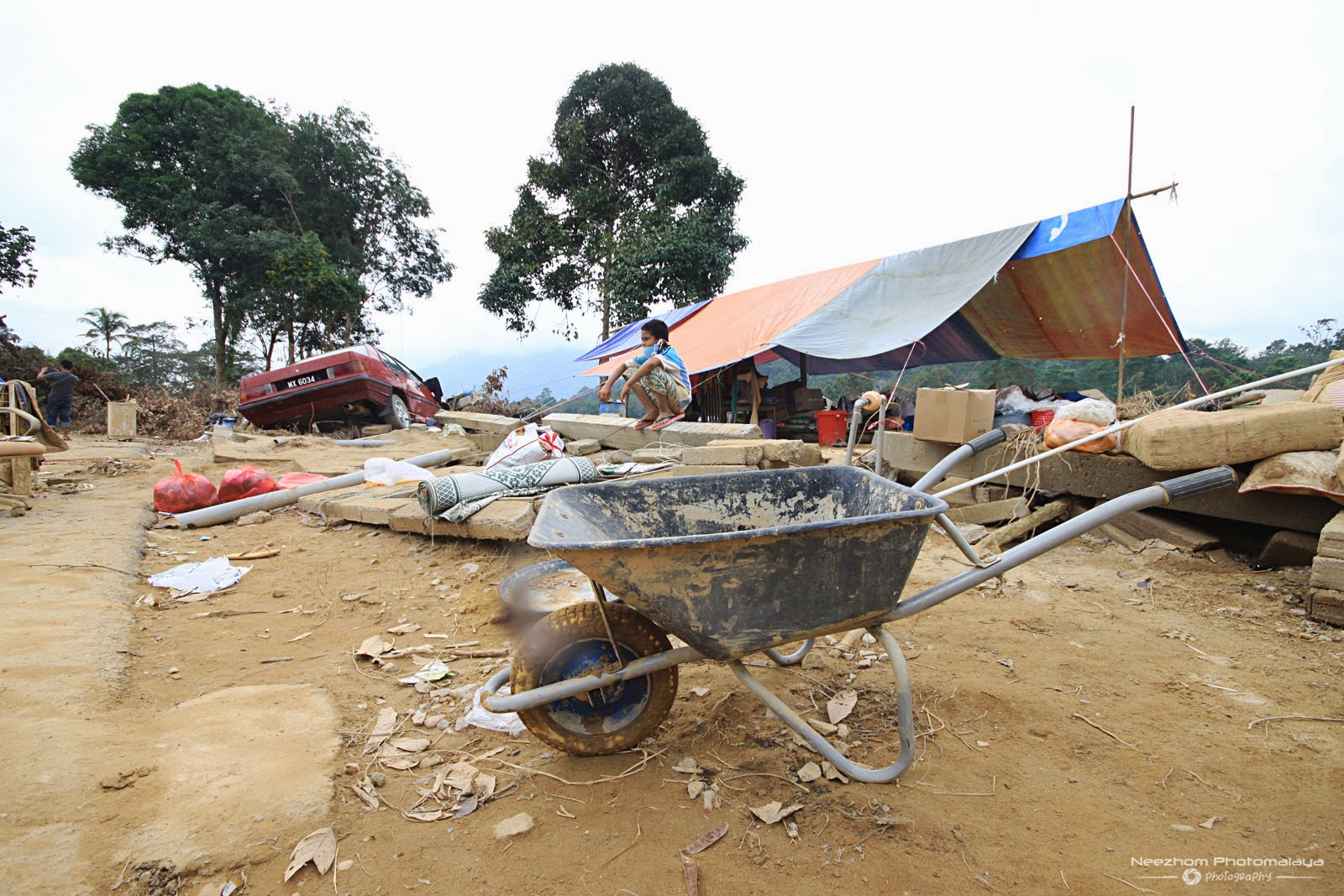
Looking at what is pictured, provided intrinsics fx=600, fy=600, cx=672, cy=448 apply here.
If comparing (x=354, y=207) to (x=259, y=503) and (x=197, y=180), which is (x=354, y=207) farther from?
(x=259, y=503)

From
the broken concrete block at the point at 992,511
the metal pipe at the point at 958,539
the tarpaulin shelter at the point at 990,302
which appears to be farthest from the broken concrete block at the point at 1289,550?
the metal pipe at the point at 958,539

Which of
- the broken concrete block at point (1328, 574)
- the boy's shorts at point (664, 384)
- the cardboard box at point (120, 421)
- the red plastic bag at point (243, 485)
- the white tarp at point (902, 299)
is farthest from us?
the cardboard box at point (120, 421)

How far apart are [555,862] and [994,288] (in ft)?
28.6

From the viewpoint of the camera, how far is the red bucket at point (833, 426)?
769 centimetres

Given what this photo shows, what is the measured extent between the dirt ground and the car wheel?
7177mm

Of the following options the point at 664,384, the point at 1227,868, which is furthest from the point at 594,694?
the point at 664,384

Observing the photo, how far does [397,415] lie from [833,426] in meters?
7.33

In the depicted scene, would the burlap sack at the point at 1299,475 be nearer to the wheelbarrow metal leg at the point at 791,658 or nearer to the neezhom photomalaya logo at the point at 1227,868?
the neezhom photomalaya logo at the point at 1227,868

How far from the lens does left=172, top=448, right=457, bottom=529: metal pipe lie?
4996mm

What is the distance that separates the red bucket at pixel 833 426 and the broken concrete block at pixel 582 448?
3200 millimetres

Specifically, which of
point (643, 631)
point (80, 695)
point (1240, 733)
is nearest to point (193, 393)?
point (80, 695)

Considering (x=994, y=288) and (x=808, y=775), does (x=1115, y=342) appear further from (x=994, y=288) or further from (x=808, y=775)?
(x=808, y=775)

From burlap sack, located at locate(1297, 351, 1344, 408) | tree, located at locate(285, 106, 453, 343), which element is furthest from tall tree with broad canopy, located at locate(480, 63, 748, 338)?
burlap sack, located at locate(1297, 351, 1344, 408)

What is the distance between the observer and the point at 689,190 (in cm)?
1620
